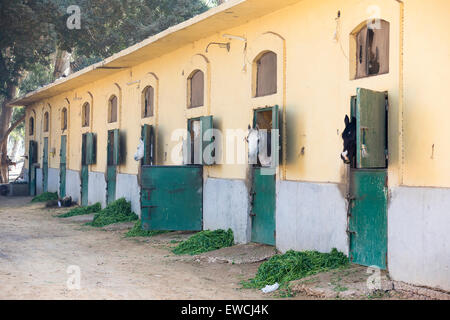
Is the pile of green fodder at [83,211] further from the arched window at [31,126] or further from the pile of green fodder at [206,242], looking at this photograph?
the arched window at [31,126]

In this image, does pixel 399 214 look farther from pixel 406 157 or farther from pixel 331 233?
pixel 331 233

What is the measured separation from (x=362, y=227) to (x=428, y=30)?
2897 mm

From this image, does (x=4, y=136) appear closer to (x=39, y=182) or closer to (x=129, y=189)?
(x=39, y=182)

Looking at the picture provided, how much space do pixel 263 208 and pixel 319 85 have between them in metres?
2.65

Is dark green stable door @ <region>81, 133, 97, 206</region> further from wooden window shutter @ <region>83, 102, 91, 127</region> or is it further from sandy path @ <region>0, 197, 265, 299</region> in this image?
sandy path @ <region>0, 197, 265, 299</region>

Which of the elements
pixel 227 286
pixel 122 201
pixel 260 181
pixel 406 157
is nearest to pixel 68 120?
pixel 122 201

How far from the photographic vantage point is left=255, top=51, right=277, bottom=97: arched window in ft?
33.5

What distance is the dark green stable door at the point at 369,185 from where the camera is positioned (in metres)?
7.34

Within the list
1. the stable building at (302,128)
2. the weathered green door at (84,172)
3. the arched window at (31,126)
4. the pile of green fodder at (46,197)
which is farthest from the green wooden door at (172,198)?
the arched window at (31,126)

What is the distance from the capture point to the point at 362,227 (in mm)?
8148

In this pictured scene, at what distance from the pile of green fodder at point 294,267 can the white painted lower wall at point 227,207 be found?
7.60ft

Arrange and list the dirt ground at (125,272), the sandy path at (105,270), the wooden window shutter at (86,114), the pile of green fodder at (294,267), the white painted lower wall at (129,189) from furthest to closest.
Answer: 1. the wooden window shutter at (86,114)
2. the white painted lower wall at (129,189)
3. the pile of green fodder at (294,267)
4. the sandy path at (105,270)
5. the dirt ground at (125,272)
